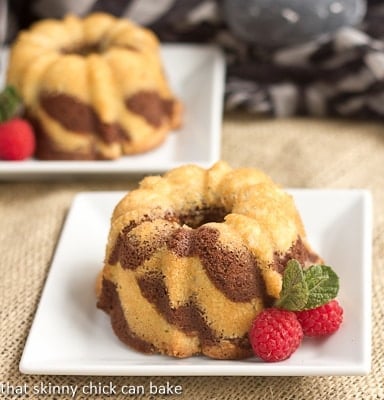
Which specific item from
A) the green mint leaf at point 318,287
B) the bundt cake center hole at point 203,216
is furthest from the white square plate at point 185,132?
the green mint leaf at point 318,287

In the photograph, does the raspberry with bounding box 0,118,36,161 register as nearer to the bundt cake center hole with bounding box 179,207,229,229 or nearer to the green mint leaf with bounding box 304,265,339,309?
the bundt cake center hole with bounding box 179,207,229,229

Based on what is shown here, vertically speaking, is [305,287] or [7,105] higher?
[305,287]

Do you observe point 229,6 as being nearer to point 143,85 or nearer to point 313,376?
point 143,85

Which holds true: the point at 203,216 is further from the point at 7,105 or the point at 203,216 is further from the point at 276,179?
the point at 7,105

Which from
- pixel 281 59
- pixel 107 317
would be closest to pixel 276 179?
pixel 281 59

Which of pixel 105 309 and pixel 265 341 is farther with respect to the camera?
pixel 105 309

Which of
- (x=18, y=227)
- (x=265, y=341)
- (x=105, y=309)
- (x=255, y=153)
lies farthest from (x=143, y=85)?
(x=265, y=341)
